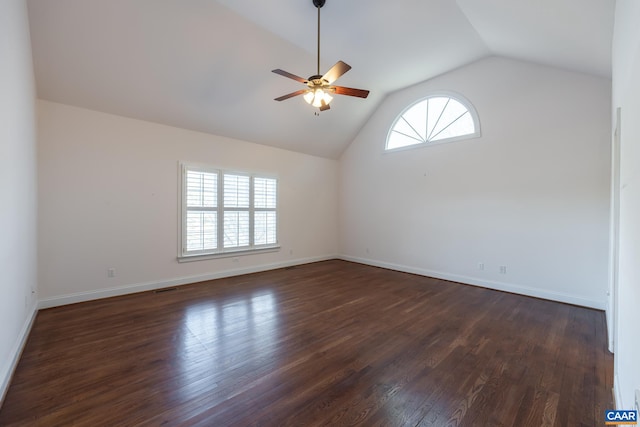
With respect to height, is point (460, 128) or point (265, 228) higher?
point (460, 128)

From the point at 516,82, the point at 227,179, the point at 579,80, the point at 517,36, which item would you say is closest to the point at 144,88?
the point at 227,179

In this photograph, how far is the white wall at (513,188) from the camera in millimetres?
3658

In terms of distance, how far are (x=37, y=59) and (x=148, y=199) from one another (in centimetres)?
208

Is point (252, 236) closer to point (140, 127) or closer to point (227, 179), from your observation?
point (227, 179)

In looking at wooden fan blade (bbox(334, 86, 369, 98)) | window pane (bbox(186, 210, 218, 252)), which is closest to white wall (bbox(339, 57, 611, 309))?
wooden fan blade (bbox(334, 86, 369, 98))

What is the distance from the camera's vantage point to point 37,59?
10.3 feet

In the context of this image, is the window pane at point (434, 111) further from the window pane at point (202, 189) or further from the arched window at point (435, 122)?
the window pane at point (202, 189)

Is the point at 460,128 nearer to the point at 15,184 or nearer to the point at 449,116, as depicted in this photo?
the point at 449,116

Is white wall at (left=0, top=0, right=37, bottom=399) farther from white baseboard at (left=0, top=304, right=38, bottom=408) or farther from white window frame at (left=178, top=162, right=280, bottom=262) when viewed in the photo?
white window frame at (left=178, top=162, right=280, bottom=262)

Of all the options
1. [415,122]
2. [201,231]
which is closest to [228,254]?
[201,231]

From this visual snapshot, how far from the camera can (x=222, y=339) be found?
2.76 meters

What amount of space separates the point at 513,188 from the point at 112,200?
633 cm

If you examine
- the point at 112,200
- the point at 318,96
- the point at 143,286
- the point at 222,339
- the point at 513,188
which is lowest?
the point at 222,339

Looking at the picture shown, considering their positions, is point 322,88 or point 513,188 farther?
point 513,188
